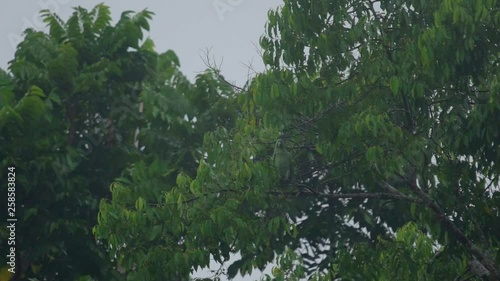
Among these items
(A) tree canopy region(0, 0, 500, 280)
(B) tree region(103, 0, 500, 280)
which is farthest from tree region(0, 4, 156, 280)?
(B) tree region(103, 0, 500, 280)

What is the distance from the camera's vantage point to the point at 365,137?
11133 mm

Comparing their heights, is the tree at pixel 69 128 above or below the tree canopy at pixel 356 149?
above

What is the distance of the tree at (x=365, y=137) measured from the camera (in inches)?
438

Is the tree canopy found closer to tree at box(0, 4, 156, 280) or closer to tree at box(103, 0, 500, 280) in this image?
tree at box(103, 0, 500, 280)

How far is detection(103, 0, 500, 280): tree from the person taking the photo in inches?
438

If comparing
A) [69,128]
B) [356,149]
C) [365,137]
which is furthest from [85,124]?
[365,137]

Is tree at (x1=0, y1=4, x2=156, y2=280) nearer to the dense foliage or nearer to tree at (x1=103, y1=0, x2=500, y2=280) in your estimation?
the dense foliage

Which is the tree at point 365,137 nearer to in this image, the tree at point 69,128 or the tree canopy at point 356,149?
the tree canopy at point 356,149

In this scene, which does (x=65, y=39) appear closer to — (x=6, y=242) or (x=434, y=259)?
(x=6, y=242)

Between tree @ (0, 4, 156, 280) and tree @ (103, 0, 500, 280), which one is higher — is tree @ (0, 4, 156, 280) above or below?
above

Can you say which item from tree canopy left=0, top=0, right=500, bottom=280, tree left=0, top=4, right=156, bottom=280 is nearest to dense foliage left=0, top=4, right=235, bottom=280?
tree left=0, top=4, right=156, bottom=280

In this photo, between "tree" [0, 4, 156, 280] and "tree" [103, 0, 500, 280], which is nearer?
"tree" [103, 0, 500, 280]

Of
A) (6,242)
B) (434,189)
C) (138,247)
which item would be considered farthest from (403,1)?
(6,242)

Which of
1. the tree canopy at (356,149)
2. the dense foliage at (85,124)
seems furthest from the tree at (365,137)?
the dense foliage at (85,124)
